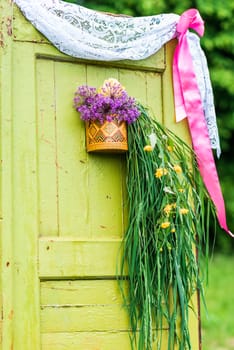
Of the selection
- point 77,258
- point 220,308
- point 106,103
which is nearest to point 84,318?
point 77,258

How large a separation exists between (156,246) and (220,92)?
4194 mm

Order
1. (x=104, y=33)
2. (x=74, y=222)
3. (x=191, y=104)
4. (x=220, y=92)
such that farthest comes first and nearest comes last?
1. (x=220, y=92)
2. (x=191, y=104)
3. (x=104, y=33)
4. (x=74, y=222)

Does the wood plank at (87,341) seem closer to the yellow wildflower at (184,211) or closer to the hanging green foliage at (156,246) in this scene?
the hanging green foliage at (156,246)

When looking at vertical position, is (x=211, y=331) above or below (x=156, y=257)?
below

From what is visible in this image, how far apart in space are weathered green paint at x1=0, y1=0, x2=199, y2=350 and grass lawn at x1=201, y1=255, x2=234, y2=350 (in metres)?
1.61

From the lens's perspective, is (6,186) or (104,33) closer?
(6,186)

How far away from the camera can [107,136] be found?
2.46 metres

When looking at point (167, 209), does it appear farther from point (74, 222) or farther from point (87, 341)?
point (87, 341)

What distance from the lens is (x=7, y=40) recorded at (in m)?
2.46

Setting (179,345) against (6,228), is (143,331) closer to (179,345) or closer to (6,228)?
(179,345)

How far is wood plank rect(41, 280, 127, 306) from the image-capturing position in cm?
243

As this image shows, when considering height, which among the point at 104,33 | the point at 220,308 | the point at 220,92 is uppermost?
the point at 220,92

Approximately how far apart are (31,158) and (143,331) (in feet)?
2.13

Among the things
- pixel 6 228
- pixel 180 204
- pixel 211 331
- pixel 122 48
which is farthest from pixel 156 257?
pixel 211 331
